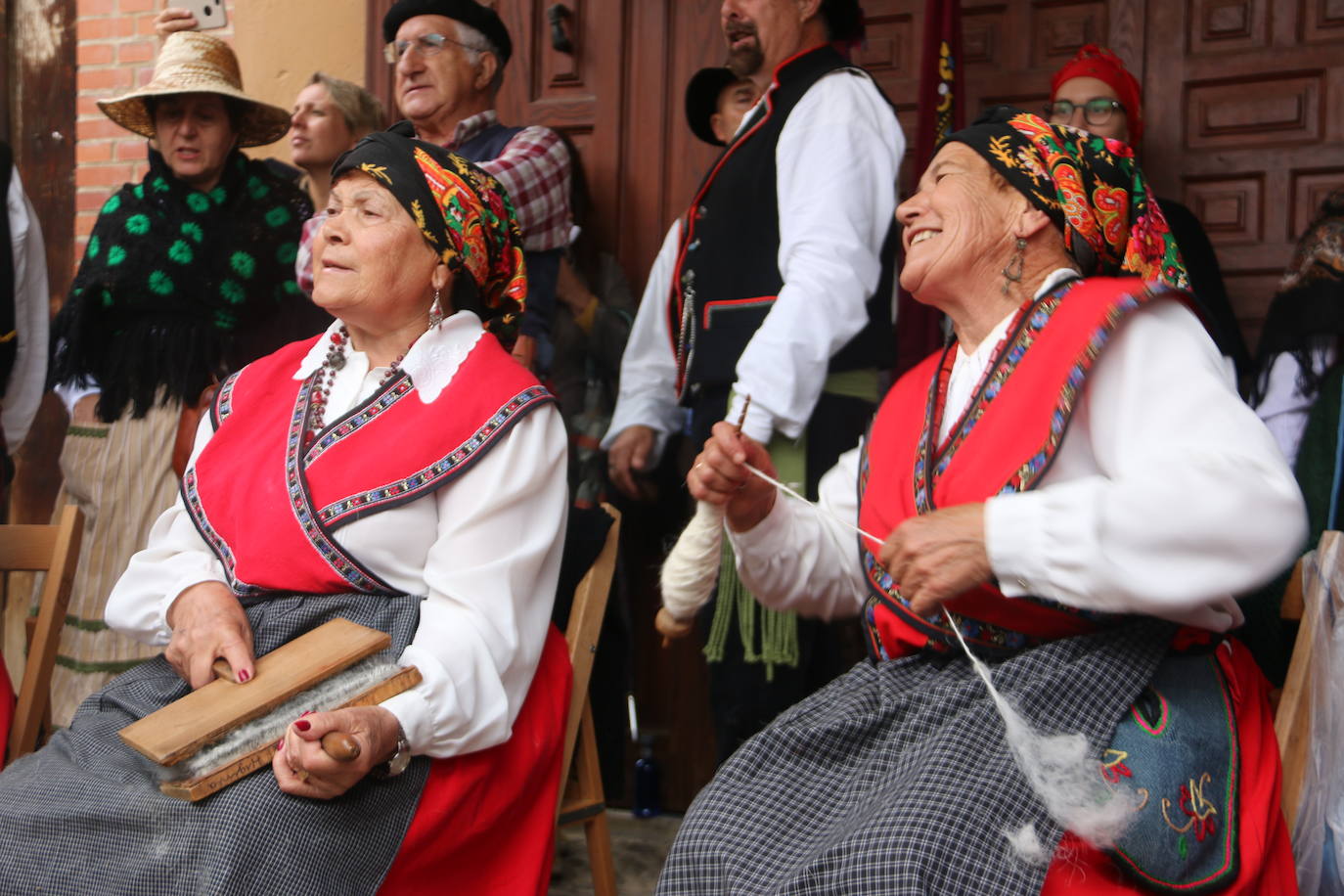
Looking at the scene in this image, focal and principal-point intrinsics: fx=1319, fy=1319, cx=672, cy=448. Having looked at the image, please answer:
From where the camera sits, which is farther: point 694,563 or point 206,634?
point 206,634

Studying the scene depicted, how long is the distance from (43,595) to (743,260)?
1.65 meters

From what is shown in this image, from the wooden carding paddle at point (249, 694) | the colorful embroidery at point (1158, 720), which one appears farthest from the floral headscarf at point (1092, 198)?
the wooden carding paddle at point (249, 694)

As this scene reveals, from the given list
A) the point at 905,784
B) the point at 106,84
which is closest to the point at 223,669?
the point at 905,784

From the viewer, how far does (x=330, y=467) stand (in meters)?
2.14

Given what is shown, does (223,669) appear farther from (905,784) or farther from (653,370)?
(653,370)

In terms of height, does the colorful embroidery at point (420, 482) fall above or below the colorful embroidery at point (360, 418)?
below

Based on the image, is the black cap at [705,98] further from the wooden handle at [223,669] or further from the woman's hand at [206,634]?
the wooden handle at [223,669]

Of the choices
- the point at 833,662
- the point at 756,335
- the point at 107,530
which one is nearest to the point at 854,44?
the point at 756,335

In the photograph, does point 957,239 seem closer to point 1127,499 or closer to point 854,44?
point 1127,499

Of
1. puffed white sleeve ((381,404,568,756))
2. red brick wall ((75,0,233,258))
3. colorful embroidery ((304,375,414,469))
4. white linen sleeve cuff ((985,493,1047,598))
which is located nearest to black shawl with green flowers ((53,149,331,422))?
red brick wall ((75,0,233,258))

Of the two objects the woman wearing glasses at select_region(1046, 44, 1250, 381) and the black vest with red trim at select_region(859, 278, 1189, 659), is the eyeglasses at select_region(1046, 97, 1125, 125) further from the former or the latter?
the black vest with red trim at select_region(859, 278, 1189, 659)

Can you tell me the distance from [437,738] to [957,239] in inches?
41.9

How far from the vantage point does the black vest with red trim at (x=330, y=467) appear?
6.88ft

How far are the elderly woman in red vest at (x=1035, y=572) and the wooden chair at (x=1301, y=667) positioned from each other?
0.07 meters
